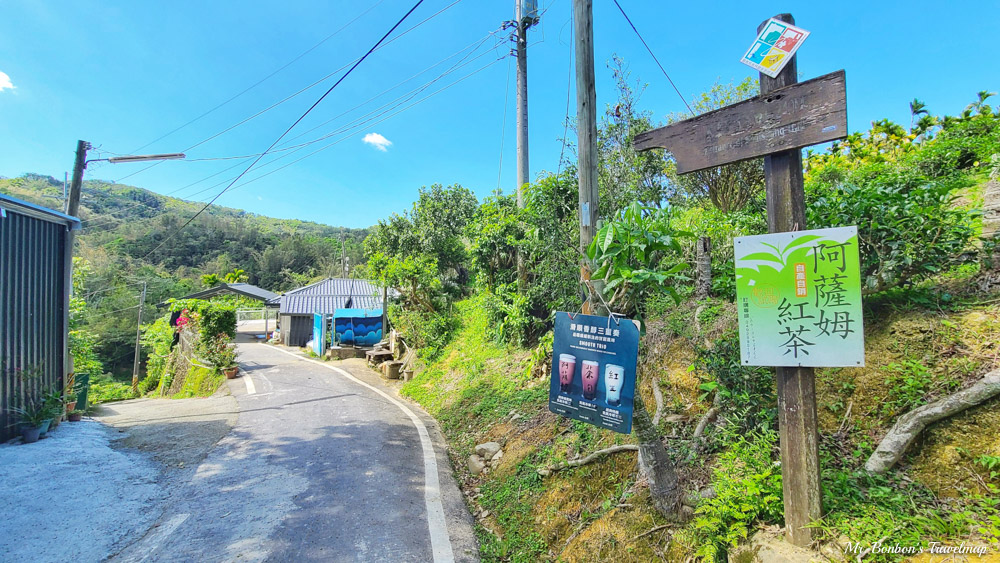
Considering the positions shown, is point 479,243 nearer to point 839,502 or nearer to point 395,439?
point 395,439

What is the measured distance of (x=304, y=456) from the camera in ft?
17.2

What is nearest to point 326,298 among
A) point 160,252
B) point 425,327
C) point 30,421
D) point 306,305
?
point 306,305

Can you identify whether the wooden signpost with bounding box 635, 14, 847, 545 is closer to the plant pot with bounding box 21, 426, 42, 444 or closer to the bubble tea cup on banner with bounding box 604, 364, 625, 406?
the bubble tea cup on banner with bounding box 604, 364, 625, 406

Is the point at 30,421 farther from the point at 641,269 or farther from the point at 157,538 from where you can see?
the point at 641,269

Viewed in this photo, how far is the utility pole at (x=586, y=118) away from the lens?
379 cm

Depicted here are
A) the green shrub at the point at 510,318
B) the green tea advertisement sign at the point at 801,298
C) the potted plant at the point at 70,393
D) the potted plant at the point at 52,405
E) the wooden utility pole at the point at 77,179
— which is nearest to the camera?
the green tea advertisement sign at the point at 801,298

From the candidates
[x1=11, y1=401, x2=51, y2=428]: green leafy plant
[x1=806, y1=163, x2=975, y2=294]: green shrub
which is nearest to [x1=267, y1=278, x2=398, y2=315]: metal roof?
[x1=11, y1=401, x2=51, y2=428]: green leafy plant

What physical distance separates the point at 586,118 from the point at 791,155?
173 centimetres

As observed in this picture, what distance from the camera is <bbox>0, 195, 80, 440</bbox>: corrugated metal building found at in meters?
5.36

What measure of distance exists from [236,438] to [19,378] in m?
2.85

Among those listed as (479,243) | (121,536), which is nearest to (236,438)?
(121,536)

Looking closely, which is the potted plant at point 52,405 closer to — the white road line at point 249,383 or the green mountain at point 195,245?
the white road line at point 249,383

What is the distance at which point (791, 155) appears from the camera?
8.67ft

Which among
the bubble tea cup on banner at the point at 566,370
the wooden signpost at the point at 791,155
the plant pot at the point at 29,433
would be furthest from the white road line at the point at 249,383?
the wooden signpost at the point at 791,155
